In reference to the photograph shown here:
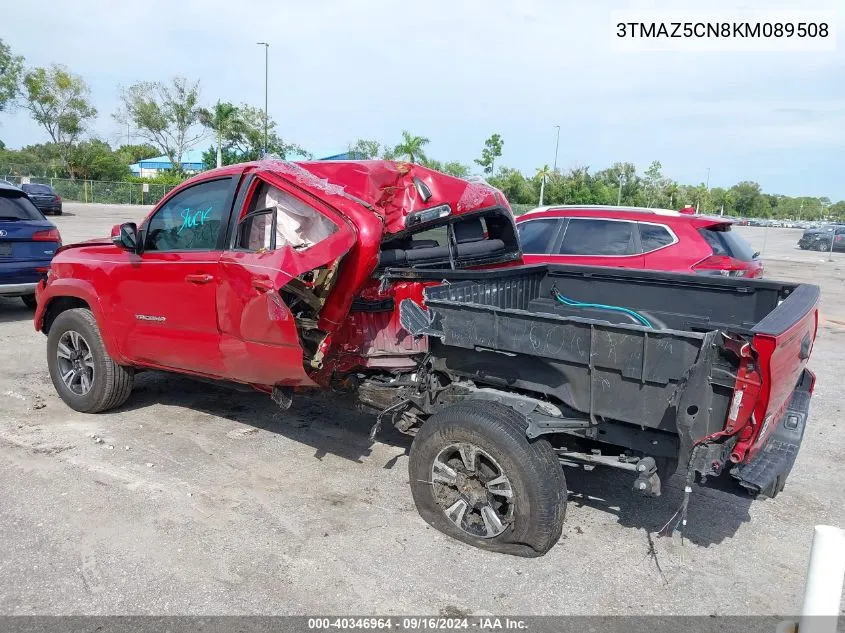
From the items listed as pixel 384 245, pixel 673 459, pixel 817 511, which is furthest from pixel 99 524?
pixel 817 511

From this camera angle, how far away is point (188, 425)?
5.29m

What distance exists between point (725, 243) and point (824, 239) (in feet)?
94.8

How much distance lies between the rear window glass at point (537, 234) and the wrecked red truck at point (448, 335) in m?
2.55

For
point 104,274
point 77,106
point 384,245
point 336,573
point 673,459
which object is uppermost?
point 77,106

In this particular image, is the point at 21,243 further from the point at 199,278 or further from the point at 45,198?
the point at 45,198

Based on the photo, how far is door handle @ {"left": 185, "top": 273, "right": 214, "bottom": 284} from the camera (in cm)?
439

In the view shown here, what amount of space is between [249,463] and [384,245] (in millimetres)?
1762

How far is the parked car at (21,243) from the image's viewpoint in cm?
837

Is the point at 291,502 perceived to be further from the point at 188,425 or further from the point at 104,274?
the point at 104,274

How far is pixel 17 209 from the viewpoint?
8.72m

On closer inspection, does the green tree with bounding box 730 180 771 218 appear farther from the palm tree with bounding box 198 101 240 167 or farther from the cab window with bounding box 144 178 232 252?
the cab window with bounding box 144 178 232 252

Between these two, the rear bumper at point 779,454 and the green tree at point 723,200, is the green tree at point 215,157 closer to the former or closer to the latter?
the rear bumper at point 779,454

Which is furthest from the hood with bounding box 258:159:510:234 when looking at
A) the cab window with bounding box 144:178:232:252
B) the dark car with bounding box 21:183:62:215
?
the dark car with bounding box 21:183:62:215

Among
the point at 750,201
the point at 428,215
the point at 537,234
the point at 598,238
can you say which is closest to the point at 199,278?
the point at 428,215
